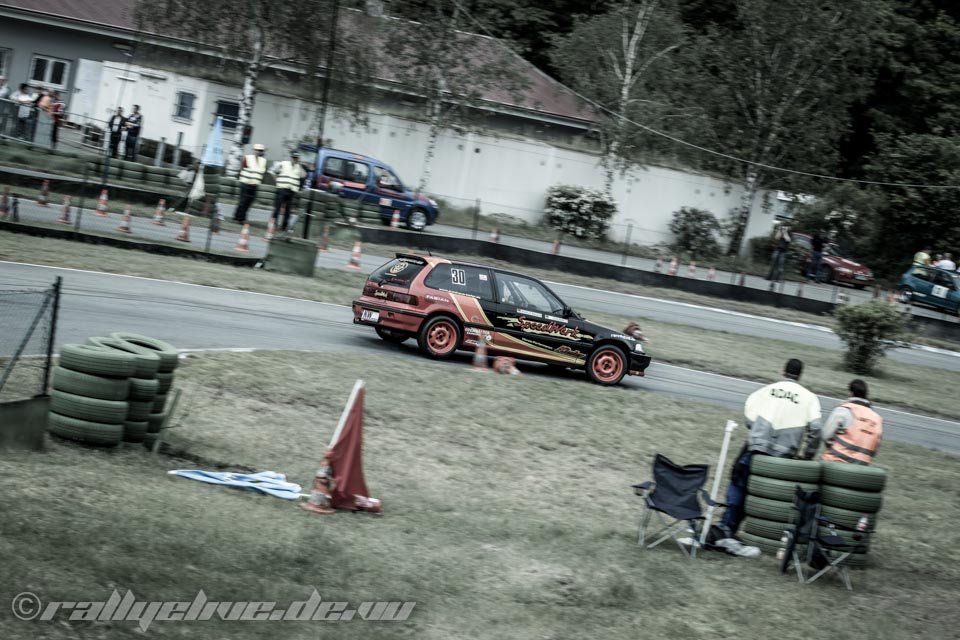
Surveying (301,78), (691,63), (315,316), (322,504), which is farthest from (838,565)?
(691,63)

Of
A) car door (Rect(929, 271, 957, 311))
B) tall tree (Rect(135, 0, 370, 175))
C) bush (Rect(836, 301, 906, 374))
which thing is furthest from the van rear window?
car door (Rect(929, 271, 957, 311))

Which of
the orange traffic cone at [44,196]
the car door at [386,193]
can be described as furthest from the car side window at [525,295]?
the car door at [386,193]

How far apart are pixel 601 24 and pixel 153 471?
36.9m

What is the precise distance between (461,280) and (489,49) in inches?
1099

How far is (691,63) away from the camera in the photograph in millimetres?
44719

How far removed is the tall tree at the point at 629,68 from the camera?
41.2m

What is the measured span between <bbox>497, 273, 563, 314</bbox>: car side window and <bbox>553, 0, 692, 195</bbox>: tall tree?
25.6 metres

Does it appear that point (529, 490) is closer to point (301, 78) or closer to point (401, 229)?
point (401, 229)

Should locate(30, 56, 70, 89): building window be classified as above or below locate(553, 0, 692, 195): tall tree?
below

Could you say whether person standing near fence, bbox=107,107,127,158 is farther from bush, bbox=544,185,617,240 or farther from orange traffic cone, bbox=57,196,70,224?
bush, bbox=544,185,617,240

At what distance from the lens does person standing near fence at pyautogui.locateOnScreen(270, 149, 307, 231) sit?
81.7 ft

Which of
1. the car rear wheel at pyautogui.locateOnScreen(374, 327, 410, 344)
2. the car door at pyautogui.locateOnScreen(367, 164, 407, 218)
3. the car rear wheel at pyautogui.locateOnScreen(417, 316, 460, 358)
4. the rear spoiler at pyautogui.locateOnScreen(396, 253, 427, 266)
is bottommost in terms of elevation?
the car rear wheel at pyautogui.locateOnScreen(374, 327, 410, 344)

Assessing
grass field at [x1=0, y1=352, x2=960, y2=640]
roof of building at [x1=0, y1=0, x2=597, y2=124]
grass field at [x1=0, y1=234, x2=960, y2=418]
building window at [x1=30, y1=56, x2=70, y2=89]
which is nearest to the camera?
grass field at [x1=0, y1=352, x2=960, y2=640]

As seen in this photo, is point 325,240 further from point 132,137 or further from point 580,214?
point 580,214
